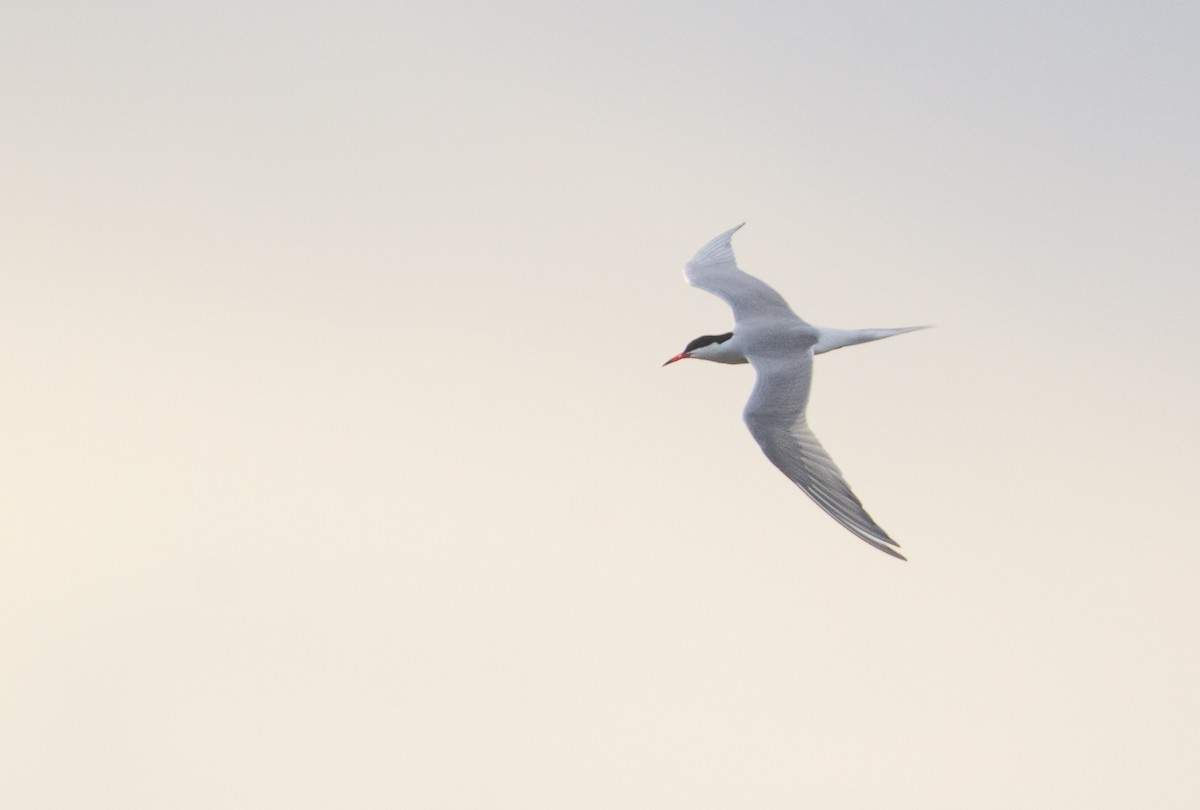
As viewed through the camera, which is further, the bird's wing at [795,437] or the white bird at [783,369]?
the white bird at [783,369]

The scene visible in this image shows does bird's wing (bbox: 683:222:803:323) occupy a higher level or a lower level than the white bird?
higher

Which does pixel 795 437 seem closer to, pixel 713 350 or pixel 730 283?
pixel 713 350

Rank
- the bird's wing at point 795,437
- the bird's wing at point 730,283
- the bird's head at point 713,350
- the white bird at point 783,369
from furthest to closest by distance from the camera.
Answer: the bird's wing at point 730,283 → the bird's head at point 713,350 → the white bird at point 783,369 → the bird's wing at point 795,437

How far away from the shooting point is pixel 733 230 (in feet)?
74.3

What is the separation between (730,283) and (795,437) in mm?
4135

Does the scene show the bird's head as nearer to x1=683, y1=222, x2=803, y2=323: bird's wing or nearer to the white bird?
the white bird

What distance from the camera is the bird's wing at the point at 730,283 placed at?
19.9m

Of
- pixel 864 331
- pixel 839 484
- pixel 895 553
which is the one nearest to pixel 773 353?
pixel 864 331

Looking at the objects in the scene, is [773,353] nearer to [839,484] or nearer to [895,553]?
[839,484]

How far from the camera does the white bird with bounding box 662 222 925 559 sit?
53.4 feet

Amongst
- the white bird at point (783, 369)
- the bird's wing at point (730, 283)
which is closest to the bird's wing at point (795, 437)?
the white bird at point (783, 369)

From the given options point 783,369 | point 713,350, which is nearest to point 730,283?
point 713,350

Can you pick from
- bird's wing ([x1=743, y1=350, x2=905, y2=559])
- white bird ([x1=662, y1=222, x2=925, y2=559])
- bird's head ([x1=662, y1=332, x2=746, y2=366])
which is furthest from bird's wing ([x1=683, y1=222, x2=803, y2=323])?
bird's wing ([x1=743, y1=350, x2=905, y2=559])

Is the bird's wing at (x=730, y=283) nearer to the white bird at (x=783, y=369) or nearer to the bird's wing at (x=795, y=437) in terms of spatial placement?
the white bird at (x=783, y=369)
